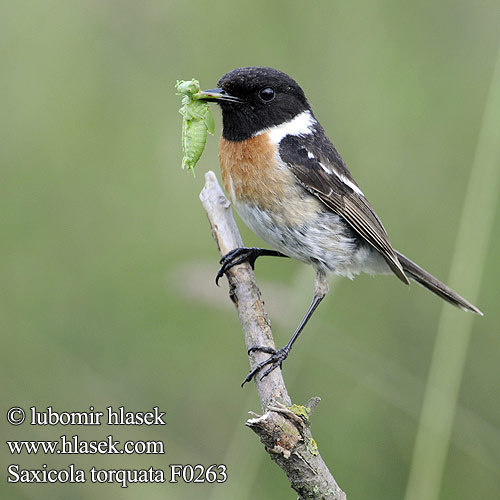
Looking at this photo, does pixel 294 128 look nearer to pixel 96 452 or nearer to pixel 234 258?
pixel 234 258

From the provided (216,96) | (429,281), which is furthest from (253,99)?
(429,281)

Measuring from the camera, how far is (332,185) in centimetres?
423

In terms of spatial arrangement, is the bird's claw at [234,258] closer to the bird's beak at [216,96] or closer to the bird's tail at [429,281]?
the bird's beak at [216,96]

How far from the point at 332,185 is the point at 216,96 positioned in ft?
2.67

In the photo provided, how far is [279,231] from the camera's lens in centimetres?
403

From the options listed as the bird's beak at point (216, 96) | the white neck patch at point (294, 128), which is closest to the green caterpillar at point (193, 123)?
the bird's beak at point (216, 96)

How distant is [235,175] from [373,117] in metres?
1.58

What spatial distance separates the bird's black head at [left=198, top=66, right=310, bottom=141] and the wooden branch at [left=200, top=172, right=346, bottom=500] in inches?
17.6

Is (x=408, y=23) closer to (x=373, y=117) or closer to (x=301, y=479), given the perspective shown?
(x=373, y=117)

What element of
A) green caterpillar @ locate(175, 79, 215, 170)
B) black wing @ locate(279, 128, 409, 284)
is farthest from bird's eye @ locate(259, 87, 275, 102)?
green caterpillar @ locate(175, 79, 215, 170)

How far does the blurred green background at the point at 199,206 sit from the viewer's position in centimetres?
460

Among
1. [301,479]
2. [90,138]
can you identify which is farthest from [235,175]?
[301,479]

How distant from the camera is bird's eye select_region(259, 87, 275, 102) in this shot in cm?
426

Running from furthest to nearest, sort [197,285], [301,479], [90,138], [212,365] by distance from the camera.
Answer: [90,138] → [212,365] → [197,285] → [301,479]
